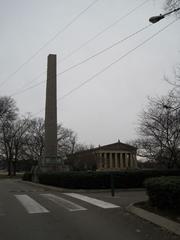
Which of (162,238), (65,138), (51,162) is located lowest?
(162,238)

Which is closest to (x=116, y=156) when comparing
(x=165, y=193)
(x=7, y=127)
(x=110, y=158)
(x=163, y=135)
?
(x=110, y=158)

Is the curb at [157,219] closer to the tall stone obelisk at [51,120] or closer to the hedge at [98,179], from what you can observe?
the hedge at [98,179]

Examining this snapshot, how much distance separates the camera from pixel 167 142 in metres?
32.6

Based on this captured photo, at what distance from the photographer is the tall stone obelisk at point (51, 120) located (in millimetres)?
33594

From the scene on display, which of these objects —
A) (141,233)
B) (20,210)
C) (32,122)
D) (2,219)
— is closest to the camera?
(141,233)

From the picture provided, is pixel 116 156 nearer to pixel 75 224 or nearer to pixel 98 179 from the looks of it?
pixel 98 179

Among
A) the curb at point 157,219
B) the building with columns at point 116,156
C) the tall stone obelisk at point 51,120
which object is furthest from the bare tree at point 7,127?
the curb at point 157,219

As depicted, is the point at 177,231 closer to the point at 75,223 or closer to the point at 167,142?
the point at 75,223

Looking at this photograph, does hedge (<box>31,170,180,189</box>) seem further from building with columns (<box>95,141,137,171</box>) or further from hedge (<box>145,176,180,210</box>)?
building with columns (<box>95,141,137,171</box>)

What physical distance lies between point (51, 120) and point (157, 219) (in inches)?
993

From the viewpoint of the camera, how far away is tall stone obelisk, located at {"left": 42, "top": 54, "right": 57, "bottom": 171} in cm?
3359

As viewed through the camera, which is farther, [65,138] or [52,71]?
[65,138]

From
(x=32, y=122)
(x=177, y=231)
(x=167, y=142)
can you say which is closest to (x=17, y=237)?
(x=177, y=231)

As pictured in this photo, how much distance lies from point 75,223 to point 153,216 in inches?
80.5
